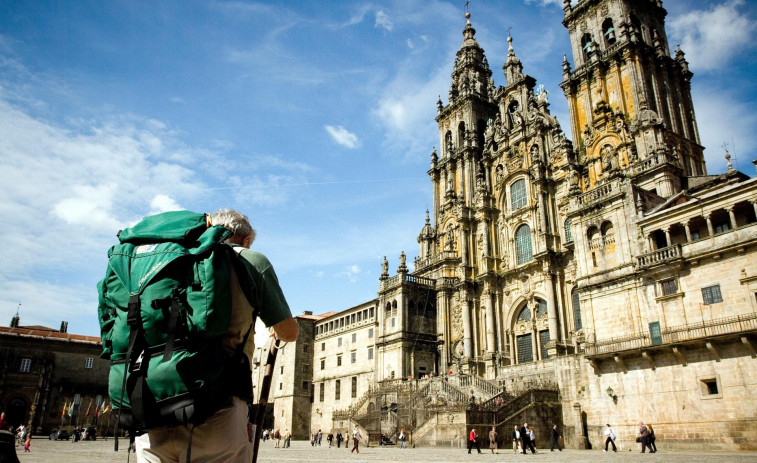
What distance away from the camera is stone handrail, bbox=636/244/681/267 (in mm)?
24516

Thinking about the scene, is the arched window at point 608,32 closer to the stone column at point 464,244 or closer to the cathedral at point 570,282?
the cathedral at point 570,282

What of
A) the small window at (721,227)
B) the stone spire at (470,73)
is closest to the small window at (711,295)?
the small window at (721,227)

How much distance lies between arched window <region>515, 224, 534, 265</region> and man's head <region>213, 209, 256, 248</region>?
126 ft

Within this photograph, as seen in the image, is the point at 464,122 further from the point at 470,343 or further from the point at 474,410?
the point at 474,410

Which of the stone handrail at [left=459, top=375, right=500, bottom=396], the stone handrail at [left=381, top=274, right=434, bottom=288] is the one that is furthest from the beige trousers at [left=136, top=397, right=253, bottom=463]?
the stone handrail at [left=381, top=274, right=434, bottom=288]

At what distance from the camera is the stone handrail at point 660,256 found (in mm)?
24516

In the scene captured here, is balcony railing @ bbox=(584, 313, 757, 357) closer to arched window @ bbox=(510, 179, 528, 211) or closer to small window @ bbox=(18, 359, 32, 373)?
arched window @ bbox=(510, 179, 528, 211)

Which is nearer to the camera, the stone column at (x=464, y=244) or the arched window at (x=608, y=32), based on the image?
the arched window at (x=608, y=32)

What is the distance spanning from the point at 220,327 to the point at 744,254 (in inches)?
1007

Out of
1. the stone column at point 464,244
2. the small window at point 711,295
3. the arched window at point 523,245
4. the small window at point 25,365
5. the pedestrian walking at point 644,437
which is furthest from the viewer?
the small window at point 25,365

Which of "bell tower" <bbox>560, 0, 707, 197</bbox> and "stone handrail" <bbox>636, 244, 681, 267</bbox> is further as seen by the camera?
"bell tower" <bbox>560, 0, 707, 197</bbox>

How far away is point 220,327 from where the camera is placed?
7.88 ft

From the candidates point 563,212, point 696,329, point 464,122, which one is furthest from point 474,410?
point 464,122

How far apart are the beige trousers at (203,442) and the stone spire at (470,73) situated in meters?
50.9
